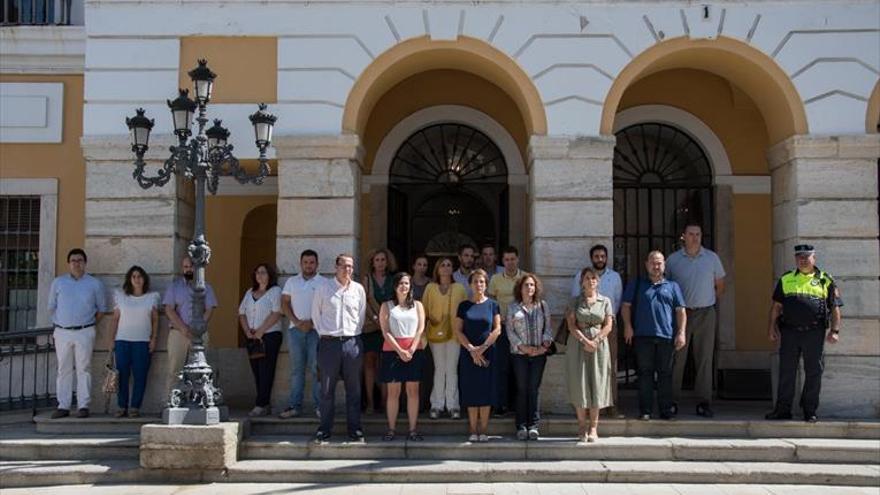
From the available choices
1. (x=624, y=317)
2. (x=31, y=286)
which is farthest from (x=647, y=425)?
(x=31, y=286)

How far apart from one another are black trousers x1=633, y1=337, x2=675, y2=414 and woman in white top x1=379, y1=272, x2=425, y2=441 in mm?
2306

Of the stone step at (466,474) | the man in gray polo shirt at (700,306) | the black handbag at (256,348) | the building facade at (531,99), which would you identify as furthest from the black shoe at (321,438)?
the man in gray polo shirt at (700,306)

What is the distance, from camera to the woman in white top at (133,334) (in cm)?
915

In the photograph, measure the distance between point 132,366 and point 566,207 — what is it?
5134 mm

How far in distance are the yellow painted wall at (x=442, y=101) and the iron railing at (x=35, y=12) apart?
4501 mm

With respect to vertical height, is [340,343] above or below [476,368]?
above

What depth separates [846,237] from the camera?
9289 mm

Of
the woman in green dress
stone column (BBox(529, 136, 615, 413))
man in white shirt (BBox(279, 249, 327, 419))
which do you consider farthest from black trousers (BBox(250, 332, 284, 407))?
the woman in green dress

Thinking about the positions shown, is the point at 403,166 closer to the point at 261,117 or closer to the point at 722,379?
the point at 261,117

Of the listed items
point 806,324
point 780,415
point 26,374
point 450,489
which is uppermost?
point 806,324

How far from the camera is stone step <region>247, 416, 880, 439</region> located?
27.9ft

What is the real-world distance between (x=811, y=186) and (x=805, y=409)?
250 cm

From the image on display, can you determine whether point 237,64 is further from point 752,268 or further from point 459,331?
point 752,268

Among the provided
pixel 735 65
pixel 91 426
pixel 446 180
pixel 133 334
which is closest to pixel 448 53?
pixel 446 180
